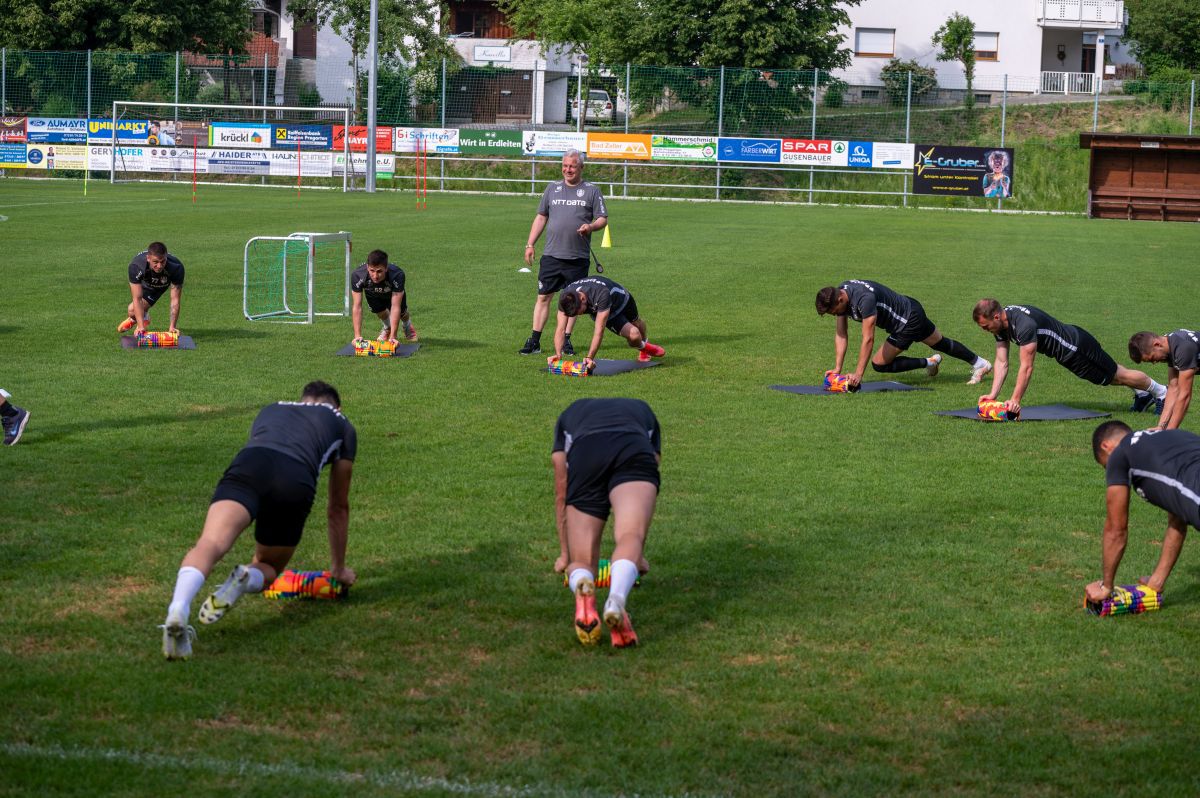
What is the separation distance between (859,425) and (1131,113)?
4580 centimetres

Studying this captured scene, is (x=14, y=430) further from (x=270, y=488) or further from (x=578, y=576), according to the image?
(x=578, y=576)

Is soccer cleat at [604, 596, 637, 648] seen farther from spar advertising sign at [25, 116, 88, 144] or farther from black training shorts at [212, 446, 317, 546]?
spar advertising sign at [25, 116, 88, 144]

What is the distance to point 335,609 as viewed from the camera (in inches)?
275

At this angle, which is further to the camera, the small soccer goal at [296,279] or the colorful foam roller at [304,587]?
the small soccer goal at [296,279]

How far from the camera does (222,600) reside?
6.30 meters

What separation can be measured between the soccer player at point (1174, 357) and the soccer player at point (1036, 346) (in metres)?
1.35

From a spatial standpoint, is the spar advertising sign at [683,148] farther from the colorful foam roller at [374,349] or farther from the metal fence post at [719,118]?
the colorful foam roller at [374,349]

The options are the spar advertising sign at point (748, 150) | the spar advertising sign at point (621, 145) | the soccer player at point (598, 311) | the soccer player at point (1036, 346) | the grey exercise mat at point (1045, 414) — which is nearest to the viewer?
the soccer player at point (1036, 346)

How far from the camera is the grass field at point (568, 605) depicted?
5.25 metres

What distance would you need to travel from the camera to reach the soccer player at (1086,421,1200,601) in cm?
671

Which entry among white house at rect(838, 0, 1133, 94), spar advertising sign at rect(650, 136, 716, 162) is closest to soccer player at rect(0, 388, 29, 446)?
spar advertising sign at rect(650, 136, 716, 162)

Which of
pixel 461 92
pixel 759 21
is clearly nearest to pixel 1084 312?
pixel 461 92

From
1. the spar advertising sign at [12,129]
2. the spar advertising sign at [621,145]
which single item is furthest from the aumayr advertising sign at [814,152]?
the spar advertising sign at [12,129]

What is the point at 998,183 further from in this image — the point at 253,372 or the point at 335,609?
the point at 335,609
